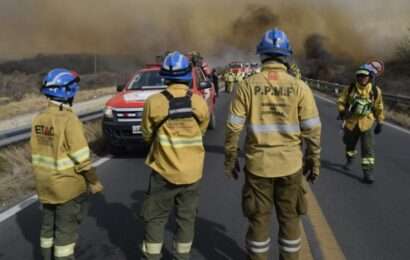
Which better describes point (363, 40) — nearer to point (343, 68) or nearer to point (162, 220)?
point (343, 68)

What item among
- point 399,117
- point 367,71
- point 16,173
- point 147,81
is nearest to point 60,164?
point 16,173

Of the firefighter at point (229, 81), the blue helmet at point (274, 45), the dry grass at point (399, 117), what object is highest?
the blue helmet at point (274, 45)

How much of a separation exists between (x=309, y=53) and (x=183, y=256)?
1655 inches

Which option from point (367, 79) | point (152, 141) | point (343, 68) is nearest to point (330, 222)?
point (152, 141)

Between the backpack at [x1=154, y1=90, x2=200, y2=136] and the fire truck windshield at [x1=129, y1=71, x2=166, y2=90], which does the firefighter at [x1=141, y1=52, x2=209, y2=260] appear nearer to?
the backpack at [x1=154, y1=90, x2=200, y2=136]

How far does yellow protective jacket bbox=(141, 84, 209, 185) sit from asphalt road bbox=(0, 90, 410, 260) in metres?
1.00

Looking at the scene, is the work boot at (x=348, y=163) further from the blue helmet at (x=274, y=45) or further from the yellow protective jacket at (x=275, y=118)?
the blue helmet at (x=274, y=45)

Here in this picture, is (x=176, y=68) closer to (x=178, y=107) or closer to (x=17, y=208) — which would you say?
(x=178, y=107)

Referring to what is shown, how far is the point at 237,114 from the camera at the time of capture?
152 inches

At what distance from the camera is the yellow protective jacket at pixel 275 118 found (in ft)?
12.3

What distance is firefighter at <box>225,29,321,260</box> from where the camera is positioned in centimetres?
374

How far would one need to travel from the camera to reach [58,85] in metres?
3.82

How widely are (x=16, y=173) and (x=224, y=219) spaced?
4154mm

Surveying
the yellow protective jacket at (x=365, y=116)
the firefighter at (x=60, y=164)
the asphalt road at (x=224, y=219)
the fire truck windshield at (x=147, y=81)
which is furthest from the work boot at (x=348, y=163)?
the firefighter at (x=60, y=164)
